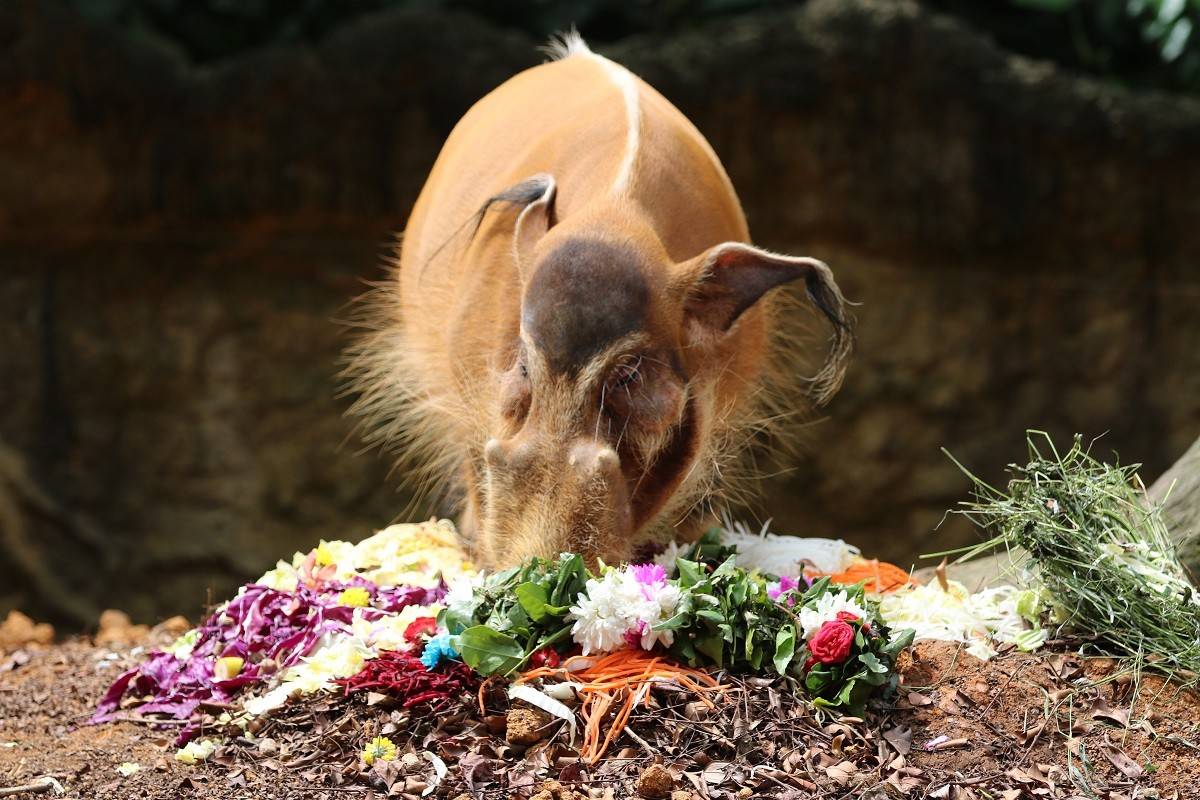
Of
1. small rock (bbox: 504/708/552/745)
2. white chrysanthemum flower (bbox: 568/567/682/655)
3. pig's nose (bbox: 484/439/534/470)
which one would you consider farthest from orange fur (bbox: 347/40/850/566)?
small rock (bbox: 504/708/552/745)

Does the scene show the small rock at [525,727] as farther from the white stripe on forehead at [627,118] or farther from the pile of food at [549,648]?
the white stripe on forehead at [627,118]

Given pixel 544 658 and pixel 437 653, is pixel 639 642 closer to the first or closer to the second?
pixel 544 658

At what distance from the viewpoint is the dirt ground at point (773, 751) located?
9.03 feet

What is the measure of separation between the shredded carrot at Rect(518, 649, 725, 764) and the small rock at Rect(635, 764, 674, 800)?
6.4 inches

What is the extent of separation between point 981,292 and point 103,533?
4.75 m

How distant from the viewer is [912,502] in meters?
7.33

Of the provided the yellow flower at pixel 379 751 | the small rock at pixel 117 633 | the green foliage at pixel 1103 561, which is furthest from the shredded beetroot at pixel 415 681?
the small rock at pixel 117 633

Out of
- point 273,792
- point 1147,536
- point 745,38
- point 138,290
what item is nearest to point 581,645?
point 273,792

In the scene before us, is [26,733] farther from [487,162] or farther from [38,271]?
[38,271]

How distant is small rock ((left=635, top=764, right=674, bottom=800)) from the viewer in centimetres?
267

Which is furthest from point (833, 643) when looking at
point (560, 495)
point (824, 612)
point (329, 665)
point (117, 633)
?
point (117, 633)

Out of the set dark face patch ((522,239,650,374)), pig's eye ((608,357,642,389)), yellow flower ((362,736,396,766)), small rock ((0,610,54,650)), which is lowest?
small rock ((0,610,54,650))

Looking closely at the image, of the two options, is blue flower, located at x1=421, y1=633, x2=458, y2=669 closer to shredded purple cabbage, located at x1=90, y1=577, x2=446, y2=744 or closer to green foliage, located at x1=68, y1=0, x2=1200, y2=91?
shredded purple cabbage, located at x1=90, y1=577, x2=446, y2=744

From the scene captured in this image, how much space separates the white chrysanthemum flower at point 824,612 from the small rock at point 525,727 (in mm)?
603
